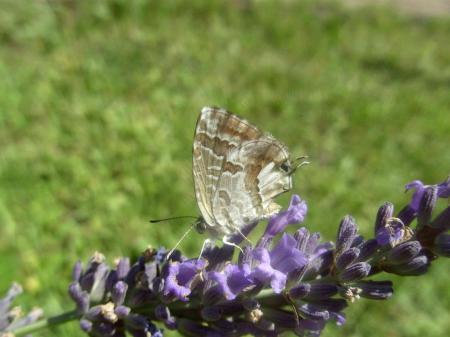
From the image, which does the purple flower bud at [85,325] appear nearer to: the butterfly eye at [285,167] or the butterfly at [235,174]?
the butterfly at [235,174]

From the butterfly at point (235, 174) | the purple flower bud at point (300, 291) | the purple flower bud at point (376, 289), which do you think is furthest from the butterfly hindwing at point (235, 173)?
the purple flower bud at point (376, 289)

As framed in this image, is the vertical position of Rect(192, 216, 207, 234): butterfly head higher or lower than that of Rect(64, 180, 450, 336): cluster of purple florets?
higher

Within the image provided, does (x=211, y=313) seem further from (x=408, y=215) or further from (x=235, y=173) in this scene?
(x=408, y=215)

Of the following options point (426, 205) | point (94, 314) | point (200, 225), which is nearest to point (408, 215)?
point (426, 205)

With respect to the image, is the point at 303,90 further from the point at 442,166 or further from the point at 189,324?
the point at 189,324

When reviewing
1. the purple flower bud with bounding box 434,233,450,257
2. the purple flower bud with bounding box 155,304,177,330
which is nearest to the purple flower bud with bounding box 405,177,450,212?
the purple flower bud with bounding box 434,233,450,257

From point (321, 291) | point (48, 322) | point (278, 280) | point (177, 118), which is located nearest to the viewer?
point (278, 280)

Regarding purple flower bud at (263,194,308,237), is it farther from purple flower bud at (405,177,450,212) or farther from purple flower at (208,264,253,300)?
purple flower bud at (405,177,450,212)
